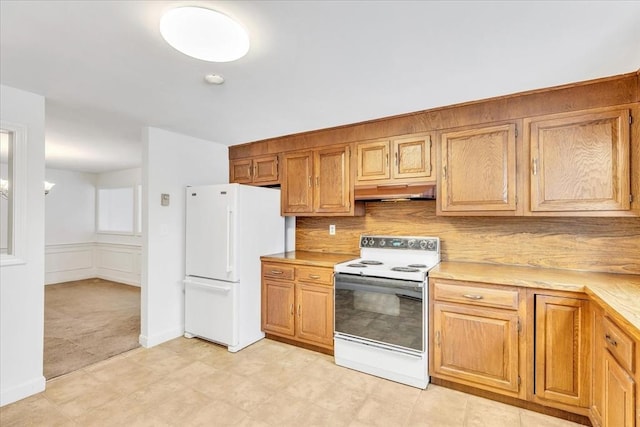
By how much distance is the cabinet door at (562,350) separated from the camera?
1979 millimetres

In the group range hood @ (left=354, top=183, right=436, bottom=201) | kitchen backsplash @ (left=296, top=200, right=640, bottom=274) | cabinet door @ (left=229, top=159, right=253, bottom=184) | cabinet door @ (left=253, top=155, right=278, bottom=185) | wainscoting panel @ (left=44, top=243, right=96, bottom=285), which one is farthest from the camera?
wainscoting panel @ (left=44, top=243, right=96, bottom=285)

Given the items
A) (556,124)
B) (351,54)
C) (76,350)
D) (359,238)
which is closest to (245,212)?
(359,238)

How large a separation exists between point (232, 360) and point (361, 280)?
1.43 metres

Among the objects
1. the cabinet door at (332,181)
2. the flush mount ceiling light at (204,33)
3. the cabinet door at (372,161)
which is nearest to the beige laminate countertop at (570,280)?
the cabinet door at (372,161)

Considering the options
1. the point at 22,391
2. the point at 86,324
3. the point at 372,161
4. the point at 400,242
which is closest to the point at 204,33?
the point at 372,161

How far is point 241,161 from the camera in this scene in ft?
13.2

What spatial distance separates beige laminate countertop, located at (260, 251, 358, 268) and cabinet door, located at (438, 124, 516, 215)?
110 centimetres

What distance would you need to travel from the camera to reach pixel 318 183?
3.39 m

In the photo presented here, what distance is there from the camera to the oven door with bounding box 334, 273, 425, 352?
7.99ft

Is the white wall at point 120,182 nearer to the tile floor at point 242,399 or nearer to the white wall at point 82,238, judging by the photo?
the white wall at point 82,238

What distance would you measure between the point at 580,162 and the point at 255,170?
10.2 feet

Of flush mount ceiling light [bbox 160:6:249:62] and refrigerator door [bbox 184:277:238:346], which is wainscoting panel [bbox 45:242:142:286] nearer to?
refrigerator door [bbox 184:277:238:346]

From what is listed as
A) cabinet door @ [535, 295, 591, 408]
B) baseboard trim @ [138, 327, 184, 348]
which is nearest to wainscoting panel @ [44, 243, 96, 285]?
baseboard trim @ [138, 327, 184, 348]

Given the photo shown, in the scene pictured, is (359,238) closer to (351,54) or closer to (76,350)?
(351,54)
